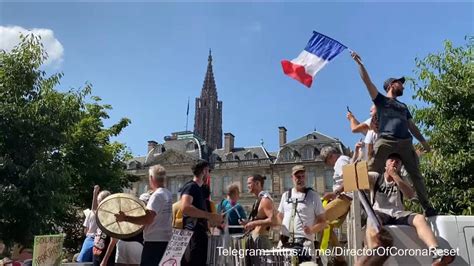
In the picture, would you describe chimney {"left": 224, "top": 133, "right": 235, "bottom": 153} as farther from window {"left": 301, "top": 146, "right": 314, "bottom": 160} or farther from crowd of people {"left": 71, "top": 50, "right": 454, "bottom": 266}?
crowd of people {"left": 71, "top": 50, "right": 454, "bottom": 266}

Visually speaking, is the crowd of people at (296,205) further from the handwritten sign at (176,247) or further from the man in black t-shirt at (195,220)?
the handwritten sign at (176,247)

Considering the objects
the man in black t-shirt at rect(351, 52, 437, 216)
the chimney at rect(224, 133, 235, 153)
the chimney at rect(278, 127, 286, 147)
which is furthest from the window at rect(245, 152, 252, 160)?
the man in black t-shirt at rect(351, 52, 437, 216)

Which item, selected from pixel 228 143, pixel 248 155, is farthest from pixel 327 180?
pixel 228 143

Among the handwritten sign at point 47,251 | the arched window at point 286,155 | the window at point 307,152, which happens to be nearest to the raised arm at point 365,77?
the handwritten sign at point 47,251

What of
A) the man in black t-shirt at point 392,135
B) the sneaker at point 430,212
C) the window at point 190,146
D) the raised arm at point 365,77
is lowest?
the sneaker at point 430,212

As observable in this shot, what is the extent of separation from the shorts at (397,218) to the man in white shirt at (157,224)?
2.63 metres

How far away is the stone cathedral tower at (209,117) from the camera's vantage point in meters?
98.5

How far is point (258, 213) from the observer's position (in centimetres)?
619

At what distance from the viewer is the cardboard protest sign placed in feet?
14.1

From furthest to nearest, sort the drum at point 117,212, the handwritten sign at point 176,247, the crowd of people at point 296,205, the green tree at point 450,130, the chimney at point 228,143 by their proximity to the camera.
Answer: the chimney at point 228,143, the green tree at point 450,130, the drum at point 117,212, the crowd of people at point 296,205, the handwritten sign at point 176,247

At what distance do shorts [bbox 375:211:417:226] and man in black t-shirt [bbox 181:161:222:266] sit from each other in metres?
1.99

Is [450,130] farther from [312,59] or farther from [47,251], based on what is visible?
[47,251]

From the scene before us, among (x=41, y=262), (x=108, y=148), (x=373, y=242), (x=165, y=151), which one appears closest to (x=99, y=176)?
(x=108, y=148)

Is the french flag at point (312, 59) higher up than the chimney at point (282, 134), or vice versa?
the chimney at point (282, 134)
